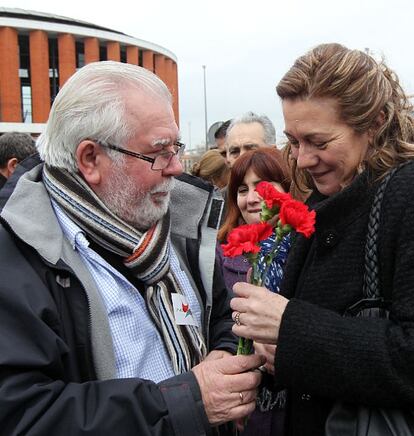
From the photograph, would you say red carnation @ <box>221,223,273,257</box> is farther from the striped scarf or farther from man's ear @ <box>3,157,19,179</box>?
man's ear @ <box>3,157,19,179</box>

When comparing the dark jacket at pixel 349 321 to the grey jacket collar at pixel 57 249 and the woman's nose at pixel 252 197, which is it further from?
the woman's nose at pixel 252 197

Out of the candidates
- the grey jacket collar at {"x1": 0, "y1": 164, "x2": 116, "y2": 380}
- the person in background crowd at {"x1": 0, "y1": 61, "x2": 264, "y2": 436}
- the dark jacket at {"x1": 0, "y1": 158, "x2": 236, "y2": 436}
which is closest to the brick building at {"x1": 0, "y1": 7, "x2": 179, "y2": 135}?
the person in background crowd at {"x1": 0, "y1": 61, "x2": 264, "y2": 436}

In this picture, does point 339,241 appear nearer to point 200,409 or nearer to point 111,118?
point 200,409

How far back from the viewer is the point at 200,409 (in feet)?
5.39

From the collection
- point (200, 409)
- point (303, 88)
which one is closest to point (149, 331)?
point (200, 409)

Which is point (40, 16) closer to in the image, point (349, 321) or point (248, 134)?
point (248, 134)

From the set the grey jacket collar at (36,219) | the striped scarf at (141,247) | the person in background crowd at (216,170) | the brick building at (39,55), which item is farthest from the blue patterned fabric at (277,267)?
the brick building at (39,55)

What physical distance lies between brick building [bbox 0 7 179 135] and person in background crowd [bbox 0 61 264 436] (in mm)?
39620

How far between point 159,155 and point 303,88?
2.09 feet

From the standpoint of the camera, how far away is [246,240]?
1531mm

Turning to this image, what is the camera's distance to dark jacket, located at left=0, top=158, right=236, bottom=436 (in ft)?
4.90

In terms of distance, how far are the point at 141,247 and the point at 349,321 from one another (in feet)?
2.76

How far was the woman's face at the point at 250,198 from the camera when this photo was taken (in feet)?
12.3

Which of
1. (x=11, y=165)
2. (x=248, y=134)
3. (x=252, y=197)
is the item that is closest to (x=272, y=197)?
(x=252, y=197)
